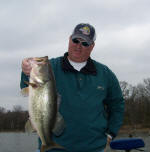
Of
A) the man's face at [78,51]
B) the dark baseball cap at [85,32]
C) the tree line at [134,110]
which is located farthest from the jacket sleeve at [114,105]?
the tree line at [134,110]

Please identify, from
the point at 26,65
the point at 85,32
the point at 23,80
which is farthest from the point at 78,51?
the point at 26,65

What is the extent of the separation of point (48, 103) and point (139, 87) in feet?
268

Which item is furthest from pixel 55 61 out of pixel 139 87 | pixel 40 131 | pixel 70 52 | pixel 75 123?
pixel 139 87

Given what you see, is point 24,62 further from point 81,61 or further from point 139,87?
point 139,87

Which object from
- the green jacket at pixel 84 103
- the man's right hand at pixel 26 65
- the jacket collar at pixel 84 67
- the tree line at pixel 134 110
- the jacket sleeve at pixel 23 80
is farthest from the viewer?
the tree line at pixel 134 110

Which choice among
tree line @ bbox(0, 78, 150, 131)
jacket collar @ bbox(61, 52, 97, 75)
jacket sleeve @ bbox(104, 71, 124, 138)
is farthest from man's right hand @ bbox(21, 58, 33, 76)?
tree line @ bbox(0, 78, 150, 131)

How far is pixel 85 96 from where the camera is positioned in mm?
4918

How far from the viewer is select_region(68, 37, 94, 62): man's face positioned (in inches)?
204

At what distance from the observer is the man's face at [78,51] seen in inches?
204

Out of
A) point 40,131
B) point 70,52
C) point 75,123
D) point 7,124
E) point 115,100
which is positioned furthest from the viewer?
point 7,124

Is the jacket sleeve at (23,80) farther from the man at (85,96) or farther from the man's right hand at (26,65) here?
the man's right hand at (26,65)

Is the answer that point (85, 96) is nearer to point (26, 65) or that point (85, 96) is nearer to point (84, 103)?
point (84, 103)

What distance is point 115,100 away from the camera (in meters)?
5.60

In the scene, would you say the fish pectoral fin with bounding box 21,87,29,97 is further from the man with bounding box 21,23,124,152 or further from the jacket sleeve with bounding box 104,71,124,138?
the jacket sleeve with bounding box 104,71,124,138
